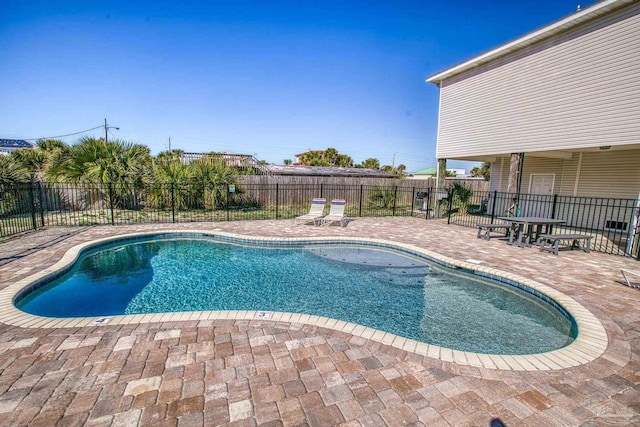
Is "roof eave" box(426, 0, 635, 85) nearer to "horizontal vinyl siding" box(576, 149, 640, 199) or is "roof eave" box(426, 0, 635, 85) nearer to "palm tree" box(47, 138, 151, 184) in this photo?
"horizontal vinyl siding" box(576, 149, 640, 199)

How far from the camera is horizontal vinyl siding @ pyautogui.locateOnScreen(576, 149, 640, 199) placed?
10.6 m

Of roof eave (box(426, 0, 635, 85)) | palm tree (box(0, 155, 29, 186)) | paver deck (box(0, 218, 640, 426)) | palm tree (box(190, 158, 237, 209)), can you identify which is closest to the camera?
paver deck (box(0, 218, 640, 426))

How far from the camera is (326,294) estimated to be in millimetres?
5305

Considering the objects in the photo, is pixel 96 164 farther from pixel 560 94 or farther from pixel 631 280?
pixel 560 94

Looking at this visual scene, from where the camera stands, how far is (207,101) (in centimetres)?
1917

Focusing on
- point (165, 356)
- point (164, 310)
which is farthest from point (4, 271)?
point (165, 356)

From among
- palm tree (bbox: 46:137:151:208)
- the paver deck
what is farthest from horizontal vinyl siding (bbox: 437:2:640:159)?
palm tree (bbox: 46:137:151:208)

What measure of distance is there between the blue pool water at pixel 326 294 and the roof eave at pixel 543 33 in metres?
8.72

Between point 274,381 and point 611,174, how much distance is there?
1467cm

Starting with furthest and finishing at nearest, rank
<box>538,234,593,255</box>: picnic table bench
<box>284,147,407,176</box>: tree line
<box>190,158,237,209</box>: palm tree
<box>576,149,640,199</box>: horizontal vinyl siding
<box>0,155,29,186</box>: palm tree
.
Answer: <box>284,147,407,176</box>: tree line < <box>190,158,237,209</box>: palm tree < <box>576,149,640,199</box>: horizontal vinyl siding < <box>0,155,29,186</box>: palm tree < <box>538,234,593,255</box>: picnic table bench

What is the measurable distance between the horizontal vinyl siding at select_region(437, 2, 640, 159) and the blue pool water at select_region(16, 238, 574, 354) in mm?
7008

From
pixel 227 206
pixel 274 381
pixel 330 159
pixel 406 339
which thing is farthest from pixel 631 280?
pixel 330 159

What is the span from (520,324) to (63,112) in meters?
25.2

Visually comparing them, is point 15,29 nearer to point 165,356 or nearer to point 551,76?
point 165,356
